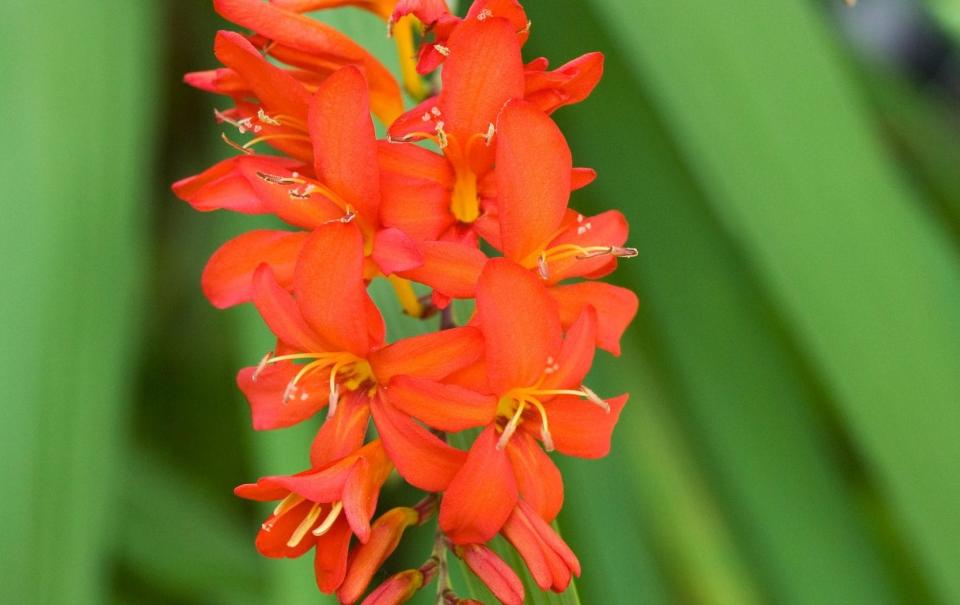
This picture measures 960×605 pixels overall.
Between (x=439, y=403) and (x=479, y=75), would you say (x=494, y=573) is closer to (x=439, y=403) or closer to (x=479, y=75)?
(x=439, y=403)

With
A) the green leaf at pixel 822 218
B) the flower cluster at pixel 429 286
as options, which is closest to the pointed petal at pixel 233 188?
the flower cluster at pixel 429 286

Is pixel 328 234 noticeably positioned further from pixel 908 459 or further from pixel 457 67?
pixel 908 459

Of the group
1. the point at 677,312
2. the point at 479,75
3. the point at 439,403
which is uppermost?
the point at 479,75

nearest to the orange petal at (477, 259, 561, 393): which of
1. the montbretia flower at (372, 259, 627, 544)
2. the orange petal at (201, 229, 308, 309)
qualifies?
the montbretia flower at (372, 259, 627, 544)

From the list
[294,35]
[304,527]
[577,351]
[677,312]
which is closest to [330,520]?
[304,527]

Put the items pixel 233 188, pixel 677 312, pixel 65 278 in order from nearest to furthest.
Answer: pixel 233 188 → pixel 65 278 → pixel 677 312

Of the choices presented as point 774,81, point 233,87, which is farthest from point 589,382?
point 233,87

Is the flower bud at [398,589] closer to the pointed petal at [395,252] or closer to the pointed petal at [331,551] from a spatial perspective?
the pointed petal at [331,551]
